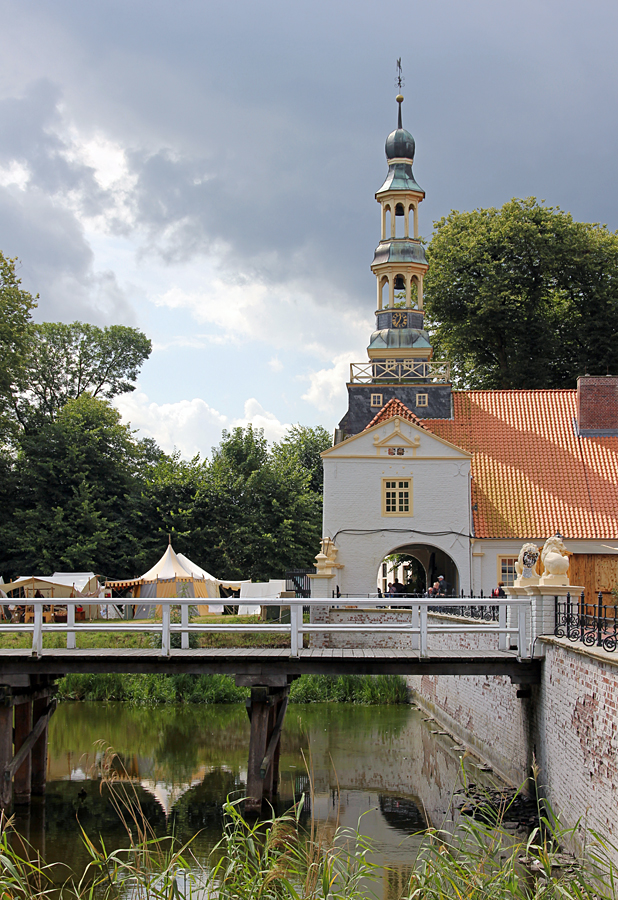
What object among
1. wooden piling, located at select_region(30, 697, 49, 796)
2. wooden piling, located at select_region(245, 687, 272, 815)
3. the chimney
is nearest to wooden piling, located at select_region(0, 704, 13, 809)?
wooden piling, located at select_region(30, 697, 49, 796)

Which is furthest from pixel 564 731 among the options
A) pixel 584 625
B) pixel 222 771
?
pixel 222 771

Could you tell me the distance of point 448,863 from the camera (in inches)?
231

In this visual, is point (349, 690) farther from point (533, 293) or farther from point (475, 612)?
point (533, 293)

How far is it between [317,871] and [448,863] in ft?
3.11

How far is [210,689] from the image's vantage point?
2497 centimetres

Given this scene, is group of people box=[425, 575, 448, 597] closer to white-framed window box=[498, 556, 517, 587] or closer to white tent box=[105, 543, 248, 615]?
white-framed window box=[498, 556, 517, 587]

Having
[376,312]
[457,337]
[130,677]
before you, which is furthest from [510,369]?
[130,677]

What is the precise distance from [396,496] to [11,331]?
19112 mm

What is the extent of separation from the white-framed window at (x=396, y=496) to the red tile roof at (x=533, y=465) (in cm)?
212

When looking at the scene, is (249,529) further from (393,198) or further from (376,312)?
(393,198)

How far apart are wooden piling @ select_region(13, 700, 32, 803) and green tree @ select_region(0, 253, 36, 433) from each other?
80.8 feet

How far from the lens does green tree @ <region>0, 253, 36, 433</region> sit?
3797 centimetres

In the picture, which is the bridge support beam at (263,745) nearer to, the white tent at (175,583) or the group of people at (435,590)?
the group of people at (435,590)

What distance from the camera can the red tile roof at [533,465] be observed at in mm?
27906
